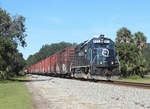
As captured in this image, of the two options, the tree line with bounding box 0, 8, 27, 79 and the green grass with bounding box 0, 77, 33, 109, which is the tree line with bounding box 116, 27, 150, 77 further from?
the green grass with bounding box 0, 77, 33, 109

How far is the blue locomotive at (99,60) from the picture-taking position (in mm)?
21734

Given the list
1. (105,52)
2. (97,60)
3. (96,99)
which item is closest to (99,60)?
(97,60)

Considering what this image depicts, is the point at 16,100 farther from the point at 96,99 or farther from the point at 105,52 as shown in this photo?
the point at 105,52

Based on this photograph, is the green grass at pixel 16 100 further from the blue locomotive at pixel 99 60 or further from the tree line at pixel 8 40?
the tree line at pixel 8 40

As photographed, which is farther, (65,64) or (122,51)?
(122,51)

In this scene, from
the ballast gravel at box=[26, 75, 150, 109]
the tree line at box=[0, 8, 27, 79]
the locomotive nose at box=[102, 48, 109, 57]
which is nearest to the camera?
the ballast gravel at box=[26, 75, 150, 109]

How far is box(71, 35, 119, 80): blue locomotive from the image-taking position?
21734 millimetres

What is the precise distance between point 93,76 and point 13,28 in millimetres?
32192

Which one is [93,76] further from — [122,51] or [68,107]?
Result: [122,51]

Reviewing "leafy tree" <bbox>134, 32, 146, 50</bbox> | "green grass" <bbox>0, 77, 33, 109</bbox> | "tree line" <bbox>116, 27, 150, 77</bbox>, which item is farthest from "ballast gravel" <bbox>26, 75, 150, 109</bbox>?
"leafy tree" <bbox>134, 32, 146, 50</bbox>

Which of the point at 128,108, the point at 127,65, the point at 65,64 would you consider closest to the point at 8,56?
the point at 65,64

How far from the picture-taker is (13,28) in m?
49.4

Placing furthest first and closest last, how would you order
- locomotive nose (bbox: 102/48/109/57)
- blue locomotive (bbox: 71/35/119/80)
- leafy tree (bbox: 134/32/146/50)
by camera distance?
leafy tree (bbox: 134/32/146/50) → locomotive nose (bbox: 102/48/109/57) → blue locomotive (bbox: 71/35/119/80)

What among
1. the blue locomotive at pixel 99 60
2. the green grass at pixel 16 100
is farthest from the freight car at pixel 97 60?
the green grass at pixel 16 100
